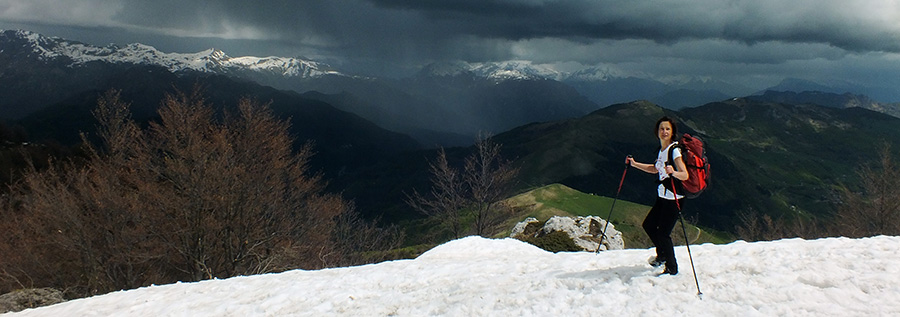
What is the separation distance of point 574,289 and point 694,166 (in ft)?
12.1

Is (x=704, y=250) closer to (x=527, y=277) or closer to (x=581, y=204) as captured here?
(x=527, y=277)

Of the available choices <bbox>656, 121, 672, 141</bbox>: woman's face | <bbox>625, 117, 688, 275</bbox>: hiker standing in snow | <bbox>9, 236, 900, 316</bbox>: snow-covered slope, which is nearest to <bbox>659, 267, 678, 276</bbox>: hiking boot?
<bbox>625, 117, 688, 275</bbox>: hiker standing in snow

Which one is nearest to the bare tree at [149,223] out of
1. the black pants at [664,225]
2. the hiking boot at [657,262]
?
the hiking boot at [657,262]

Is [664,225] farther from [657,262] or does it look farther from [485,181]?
[485,181]

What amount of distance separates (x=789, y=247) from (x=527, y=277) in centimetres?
650

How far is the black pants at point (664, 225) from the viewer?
9062mm

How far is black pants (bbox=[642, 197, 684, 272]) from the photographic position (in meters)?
9.06

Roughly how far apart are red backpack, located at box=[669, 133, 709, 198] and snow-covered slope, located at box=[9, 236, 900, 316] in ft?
6.86

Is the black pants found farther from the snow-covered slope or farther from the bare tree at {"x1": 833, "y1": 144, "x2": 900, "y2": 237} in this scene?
the bare tree at {"x1": 833, "y1": 144, "x2": 900, "y2": 237}

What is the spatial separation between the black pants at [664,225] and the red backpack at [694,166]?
0.37m

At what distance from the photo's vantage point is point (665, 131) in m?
9.30

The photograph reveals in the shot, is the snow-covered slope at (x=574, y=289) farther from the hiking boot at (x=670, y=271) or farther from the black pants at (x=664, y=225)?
the black pants at (x=664, y=225)

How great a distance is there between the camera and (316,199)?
44.6m

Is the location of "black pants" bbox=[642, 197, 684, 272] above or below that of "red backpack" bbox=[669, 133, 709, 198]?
below
